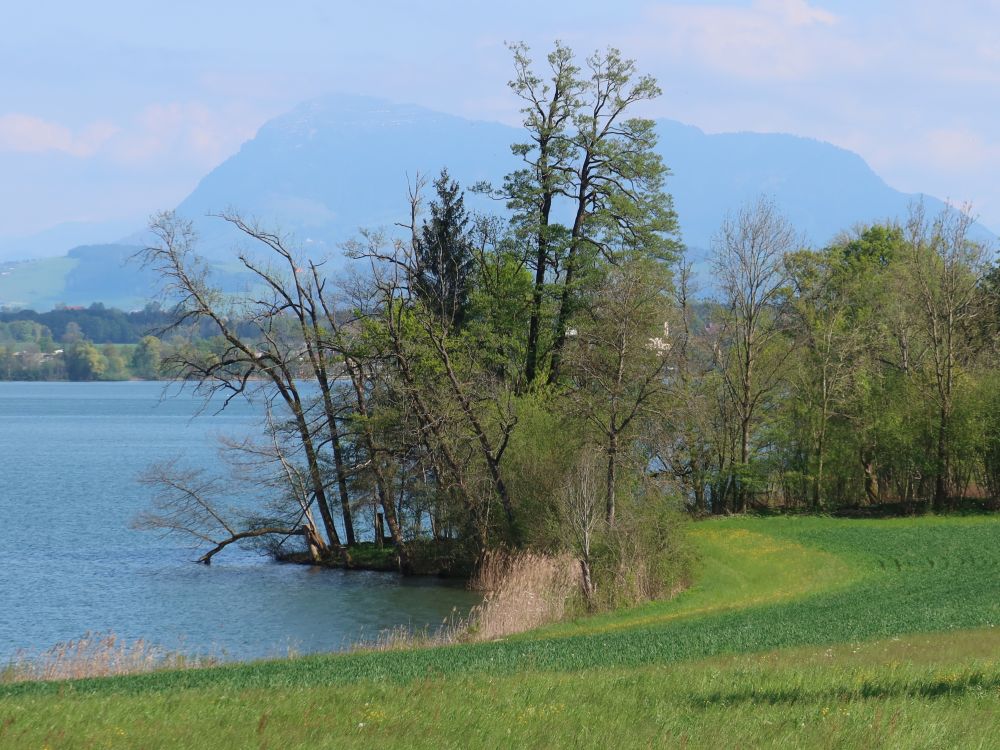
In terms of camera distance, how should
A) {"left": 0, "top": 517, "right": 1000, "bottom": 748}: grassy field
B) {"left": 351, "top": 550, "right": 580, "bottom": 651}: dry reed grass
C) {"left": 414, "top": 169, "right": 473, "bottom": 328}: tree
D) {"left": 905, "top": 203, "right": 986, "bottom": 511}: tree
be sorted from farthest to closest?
{"left": 414, "top": 169, "right": 473, "bottom": 328}: tree, {"left": 905, "top": 203, "right": 986, "bottom": 511}: tree, {"left": 351, "top": 550, "right": 580, "bottom": 651}: dry reed grass, {"left": 0, "top": 517, "right": 1000, "bottom": 748}: grassy field

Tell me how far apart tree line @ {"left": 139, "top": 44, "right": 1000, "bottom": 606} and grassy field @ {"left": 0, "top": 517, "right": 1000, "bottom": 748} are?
9910 mm

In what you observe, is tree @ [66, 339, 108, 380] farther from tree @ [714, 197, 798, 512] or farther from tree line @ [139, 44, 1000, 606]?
tree @ [714, 197, 798, 512]

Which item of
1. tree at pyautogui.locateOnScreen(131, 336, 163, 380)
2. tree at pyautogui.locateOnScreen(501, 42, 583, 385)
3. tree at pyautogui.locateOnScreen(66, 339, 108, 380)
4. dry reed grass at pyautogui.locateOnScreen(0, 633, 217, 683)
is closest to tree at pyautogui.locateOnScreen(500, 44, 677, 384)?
tree at pyautogui.locateOnScreen(501, 42, 583, 385)

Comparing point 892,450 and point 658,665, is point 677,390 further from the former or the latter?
point 658,665

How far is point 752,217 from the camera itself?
48438mm

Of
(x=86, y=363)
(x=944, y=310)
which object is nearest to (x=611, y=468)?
(x=944, y=310)

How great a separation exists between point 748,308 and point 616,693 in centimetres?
3696

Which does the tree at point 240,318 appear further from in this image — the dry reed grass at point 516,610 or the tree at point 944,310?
the tree at point 944,310

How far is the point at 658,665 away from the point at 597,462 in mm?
16082

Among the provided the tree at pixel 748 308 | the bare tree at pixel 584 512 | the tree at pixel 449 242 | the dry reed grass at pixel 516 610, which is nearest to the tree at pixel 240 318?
the tree at pixel 449 242

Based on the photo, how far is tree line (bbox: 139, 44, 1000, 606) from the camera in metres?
34.0

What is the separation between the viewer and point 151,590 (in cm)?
3481

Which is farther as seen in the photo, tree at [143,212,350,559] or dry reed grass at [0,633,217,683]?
tree at [143,212,350,559]

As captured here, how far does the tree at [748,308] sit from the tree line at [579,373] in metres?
0.13
